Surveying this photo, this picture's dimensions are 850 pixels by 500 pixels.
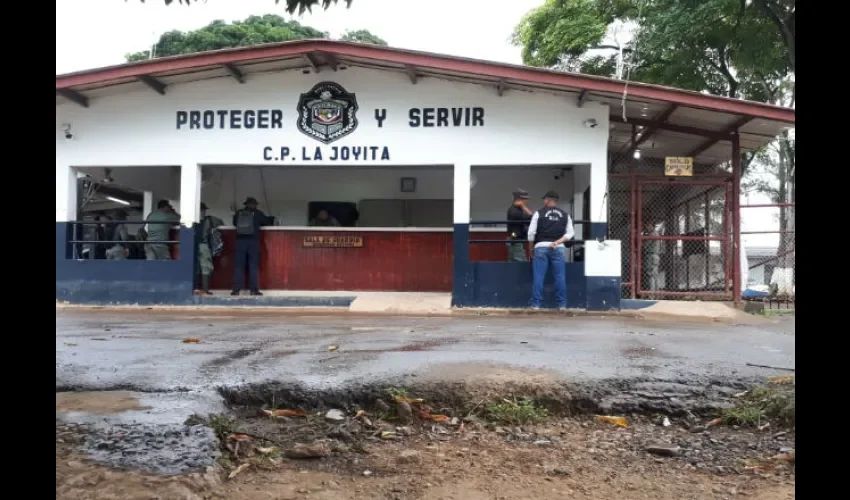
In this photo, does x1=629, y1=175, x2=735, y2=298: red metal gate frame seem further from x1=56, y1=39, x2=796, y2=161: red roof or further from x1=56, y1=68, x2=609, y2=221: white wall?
x1=56, y1=39, x2=796, y2=161: red roof

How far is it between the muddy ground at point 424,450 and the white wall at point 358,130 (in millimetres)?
7096

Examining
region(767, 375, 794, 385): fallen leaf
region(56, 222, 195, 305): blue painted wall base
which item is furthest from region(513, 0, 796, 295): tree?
region(56, 222, 195, 305): blue painted wall base

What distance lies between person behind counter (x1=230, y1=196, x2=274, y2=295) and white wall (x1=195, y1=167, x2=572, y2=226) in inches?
77.3

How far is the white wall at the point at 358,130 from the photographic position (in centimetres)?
1024

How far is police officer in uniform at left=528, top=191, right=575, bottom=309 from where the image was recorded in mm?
9469

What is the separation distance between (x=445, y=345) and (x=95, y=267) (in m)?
7.98

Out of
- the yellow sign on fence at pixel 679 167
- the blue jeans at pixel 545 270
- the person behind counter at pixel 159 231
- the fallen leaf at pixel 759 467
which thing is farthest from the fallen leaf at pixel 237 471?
the person behind counter at pixel 159 231

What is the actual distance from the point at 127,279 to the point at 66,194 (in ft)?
6.11

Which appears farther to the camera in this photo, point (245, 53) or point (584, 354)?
point (245, 53)

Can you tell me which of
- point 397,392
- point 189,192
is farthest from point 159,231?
point 397,392

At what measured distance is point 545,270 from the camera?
31.5ft
